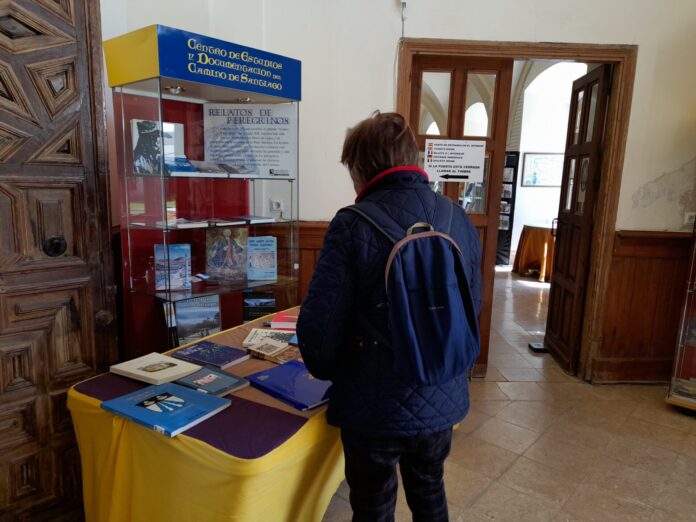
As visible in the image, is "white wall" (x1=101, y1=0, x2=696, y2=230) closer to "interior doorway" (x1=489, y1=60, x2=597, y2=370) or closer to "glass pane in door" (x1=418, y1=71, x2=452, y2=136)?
"glass pane in door" (x1=418, y1=71, x2=452, y2=136)

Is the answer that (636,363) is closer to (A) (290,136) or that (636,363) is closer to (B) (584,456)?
(B) (584,456)

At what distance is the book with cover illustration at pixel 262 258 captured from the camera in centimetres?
271

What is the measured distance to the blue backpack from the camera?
1.25 metres

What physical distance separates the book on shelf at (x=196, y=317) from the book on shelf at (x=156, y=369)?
1.94 feet

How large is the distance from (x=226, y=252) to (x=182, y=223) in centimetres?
35

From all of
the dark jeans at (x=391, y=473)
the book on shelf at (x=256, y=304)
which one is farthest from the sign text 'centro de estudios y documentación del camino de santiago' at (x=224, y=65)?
the dark jeans at (x=391, y=473)

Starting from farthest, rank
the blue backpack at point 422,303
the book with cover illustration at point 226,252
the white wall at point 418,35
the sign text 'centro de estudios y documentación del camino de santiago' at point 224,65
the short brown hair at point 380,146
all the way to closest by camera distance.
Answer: the white wall at point 418,35 < the book with cover illustration at point 226,252 < the sign text 'centro de estudios y documentación del camino de santiago' at point 224,65 < the short brown hair at point 380,146 < the blue backpack at point 422,303

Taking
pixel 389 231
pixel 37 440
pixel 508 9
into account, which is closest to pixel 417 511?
pixel 389 231

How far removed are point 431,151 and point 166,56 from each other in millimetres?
1995

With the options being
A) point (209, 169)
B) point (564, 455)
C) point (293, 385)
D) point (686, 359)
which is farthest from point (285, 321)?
point (686, 359)

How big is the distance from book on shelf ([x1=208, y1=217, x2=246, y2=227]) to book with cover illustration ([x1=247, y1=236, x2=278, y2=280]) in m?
0.15

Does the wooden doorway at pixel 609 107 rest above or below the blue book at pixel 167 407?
above

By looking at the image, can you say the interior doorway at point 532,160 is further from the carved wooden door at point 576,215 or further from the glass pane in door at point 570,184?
the glass pane in door at point 570,184

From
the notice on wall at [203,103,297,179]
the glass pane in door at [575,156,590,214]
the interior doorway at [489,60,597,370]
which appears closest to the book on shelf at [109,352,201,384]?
the notice on wall at [203,103,297,179]
